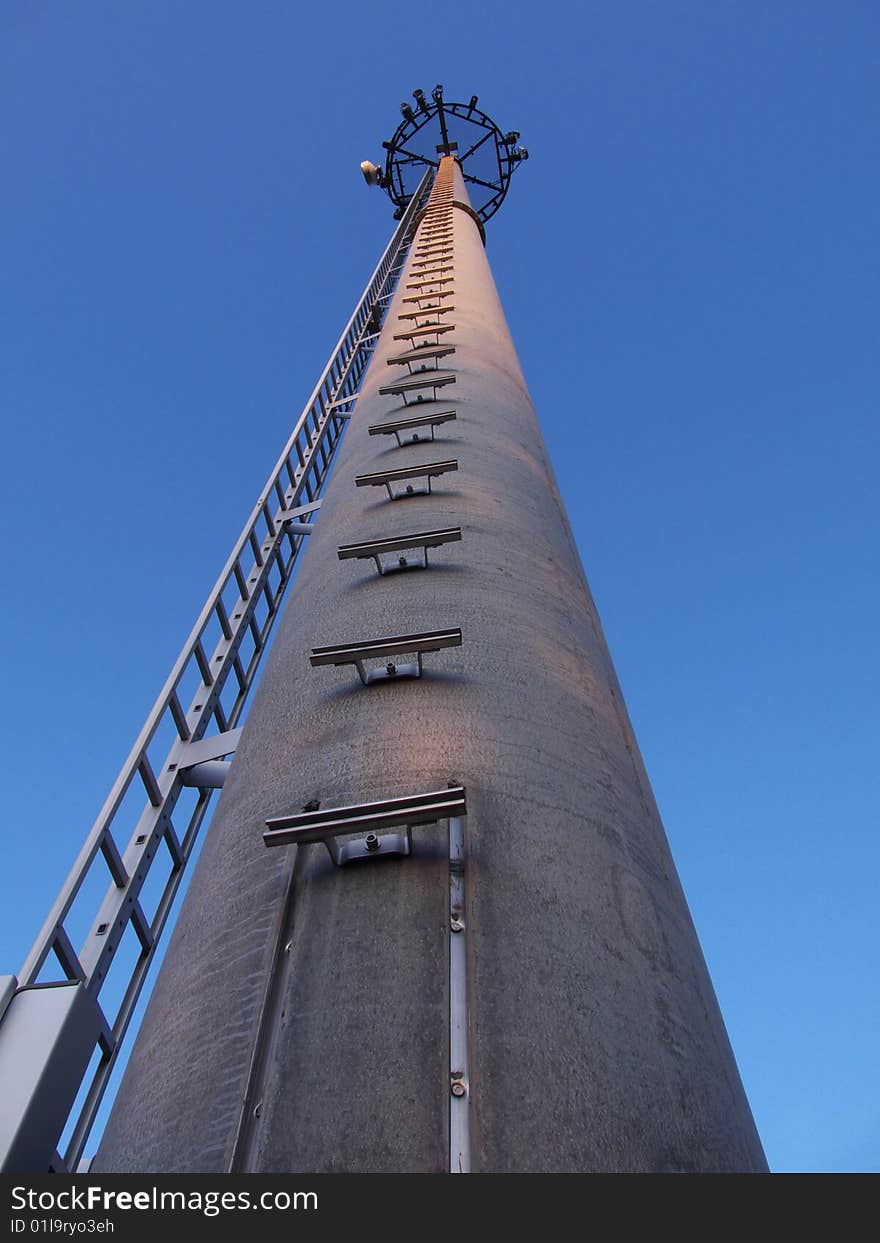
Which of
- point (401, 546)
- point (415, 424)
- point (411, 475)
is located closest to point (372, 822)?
point (401, 546)

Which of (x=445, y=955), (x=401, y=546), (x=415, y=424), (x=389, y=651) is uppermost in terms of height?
(x=415, y=424)

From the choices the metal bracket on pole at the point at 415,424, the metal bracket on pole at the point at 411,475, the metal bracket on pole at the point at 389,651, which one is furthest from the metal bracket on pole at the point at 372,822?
the metal bracket on pole at the point at 415,424

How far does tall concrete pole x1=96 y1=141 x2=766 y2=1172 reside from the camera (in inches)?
74.4

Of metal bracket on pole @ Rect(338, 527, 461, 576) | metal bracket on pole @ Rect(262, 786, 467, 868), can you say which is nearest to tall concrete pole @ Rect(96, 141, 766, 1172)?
metal bracket on pole @ Rect(262, 786, 467, 868)

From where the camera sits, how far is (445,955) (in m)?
2.19

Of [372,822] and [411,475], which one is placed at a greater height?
[411,475]

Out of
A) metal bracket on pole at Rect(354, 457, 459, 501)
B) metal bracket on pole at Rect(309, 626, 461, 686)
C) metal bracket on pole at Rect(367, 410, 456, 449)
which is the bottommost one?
metal bracket on pole at Rect(309, 626, 461, 686)

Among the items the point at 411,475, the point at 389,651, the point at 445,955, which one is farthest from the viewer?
the point at 411,475

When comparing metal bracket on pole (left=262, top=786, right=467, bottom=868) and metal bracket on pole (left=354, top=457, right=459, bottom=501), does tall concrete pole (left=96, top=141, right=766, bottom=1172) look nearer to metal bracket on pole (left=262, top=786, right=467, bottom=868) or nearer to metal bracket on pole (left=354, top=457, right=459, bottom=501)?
metal bracket on pole (left=262, top=786, right=467, bottom=868)

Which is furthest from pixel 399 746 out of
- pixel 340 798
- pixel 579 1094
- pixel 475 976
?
pixel 579 1094

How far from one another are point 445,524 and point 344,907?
2.56 meters

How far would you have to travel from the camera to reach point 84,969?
468 centimetres

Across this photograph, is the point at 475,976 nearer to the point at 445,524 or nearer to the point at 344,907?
the point at 344,907

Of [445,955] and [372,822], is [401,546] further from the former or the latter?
[445,955]
